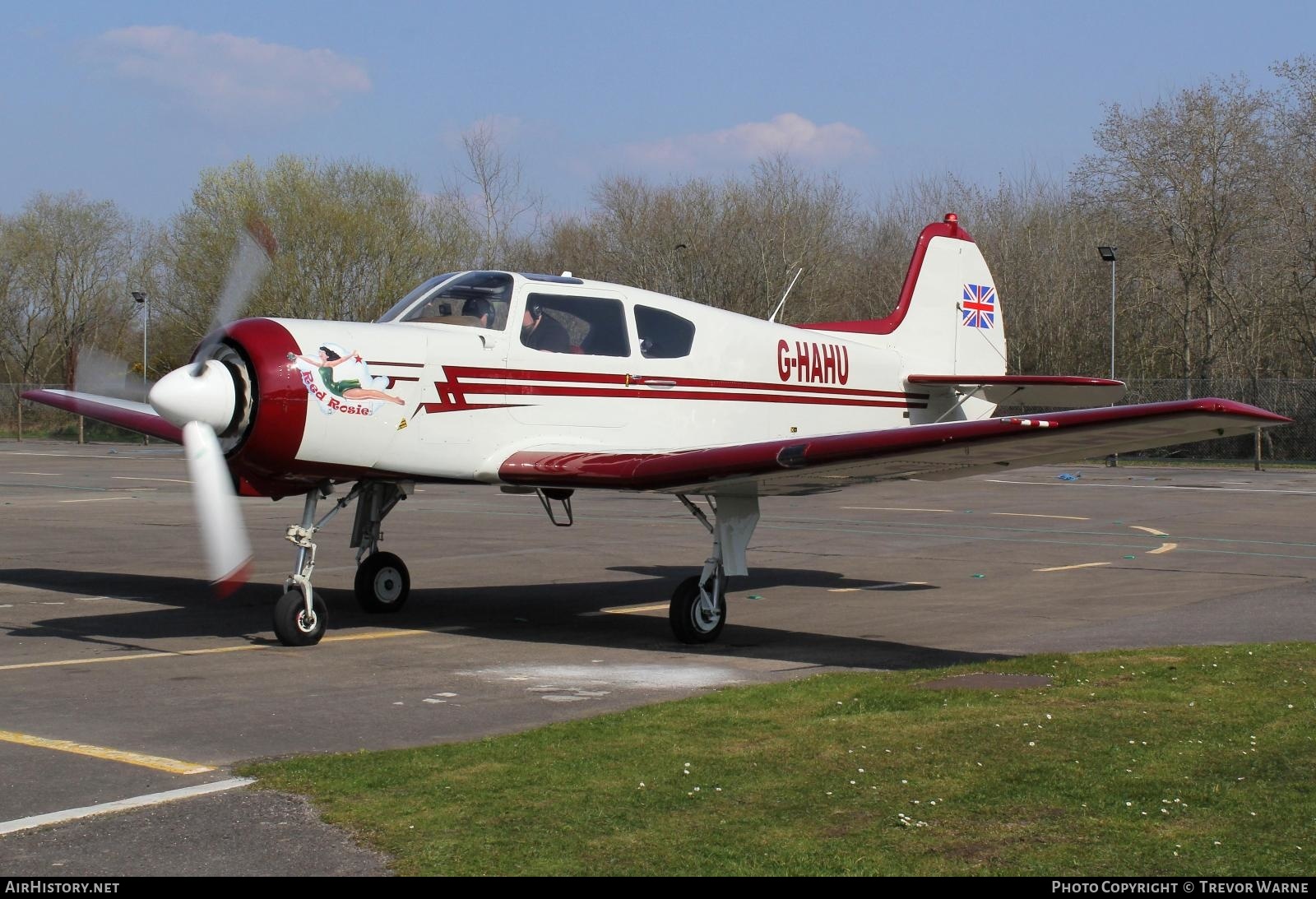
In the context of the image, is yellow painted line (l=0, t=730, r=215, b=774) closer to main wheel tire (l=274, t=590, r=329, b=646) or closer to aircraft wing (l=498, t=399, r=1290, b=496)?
main wheel tire (l=274, t=590, r=329, b=646)

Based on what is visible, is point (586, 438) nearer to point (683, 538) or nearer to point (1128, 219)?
point (683, 538)

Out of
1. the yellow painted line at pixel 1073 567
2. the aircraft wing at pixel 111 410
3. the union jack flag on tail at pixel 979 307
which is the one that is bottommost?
the yellow painted line at pixel 1073 567

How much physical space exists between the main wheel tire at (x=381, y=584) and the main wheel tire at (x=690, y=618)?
9.72 ft

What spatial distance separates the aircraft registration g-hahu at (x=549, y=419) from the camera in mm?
9469

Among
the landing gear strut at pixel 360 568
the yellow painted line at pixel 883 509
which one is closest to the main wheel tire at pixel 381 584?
the landing gear strut at pixel 360 568

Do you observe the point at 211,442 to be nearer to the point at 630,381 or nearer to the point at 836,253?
the point at 630,381

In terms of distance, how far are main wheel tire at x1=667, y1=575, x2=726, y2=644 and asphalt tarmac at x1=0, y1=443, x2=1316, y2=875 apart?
4.6 inches

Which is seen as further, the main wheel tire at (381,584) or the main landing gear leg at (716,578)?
the main wheel tire at (381,584)

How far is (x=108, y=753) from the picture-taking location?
6.79m

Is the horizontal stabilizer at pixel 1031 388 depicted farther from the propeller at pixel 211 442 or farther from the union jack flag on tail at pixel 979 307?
the propeller at pixel 211 442

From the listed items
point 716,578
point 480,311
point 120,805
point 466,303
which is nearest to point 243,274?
point 466,303

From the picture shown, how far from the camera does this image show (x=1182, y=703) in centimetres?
756

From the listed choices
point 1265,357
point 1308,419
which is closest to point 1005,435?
point 1308,419

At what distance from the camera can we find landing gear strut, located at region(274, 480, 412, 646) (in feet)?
33.9
